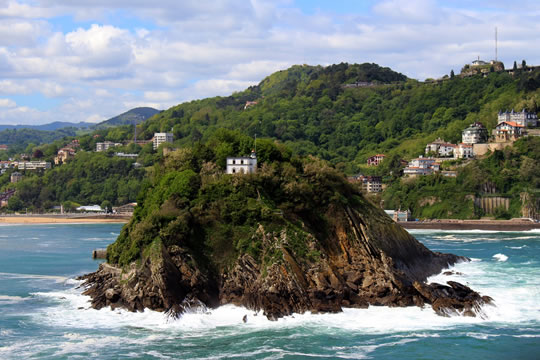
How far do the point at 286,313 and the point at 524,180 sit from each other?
77.5 m

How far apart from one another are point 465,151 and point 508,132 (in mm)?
7329

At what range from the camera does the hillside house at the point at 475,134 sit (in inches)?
4840

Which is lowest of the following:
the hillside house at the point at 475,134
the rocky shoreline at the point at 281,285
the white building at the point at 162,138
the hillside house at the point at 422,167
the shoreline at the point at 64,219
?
the shoreline at the point at 64,219

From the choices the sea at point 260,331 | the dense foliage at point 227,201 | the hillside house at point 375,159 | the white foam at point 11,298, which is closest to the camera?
the sea at point 260,331

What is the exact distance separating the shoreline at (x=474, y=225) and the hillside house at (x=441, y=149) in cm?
2733

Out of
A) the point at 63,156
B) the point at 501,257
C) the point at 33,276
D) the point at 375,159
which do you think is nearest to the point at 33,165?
the point at 63,156

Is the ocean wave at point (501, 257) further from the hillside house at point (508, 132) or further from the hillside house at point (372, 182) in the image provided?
the hillside house at point (508, 132)

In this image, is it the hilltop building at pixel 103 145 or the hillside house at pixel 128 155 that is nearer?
the hillside house at pixel 128 155

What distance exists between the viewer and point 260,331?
111ft

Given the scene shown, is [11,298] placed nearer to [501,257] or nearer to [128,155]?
[501,257]

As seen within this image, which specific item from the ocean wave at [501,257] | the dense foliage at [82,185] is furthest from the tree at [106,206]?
the ocean wave at [501,257]

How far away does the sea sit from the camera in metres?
31.0

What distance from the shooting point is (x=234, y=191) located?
143 feet

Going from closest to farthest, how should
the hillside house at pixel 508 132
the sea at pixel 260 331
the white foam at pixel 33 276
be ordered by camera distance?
the sea at pixel 260 331 < the white foam at pixel 33 276 < the hillside house at pixel 508 132
